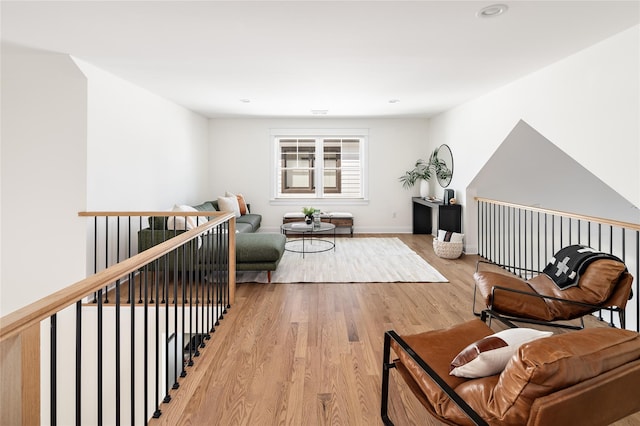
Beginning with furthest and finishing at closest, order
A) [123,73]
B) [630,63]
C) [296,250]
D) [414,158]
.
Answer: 1. [414,158]
2. [296,250]
3. [123,73]
4. [630,63]

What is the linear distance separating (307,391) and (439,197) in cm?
570

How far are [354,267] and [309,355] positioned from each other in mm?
2465

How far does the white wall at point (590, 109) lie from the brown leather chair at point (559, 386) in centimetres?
233

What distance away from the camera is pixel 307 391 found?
2.08 metres

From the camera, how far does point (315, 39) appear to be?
3.12 metres

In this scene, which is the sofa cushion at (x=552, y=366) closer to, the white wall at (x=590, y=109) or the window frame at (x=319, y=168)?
the white wall at (x=590, y=109)

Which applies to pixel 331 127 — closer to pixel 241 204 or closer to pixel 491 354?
Result: pixel 241 204

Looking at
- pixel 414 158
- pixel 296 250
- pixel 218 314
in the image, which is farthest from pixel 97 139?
pixel 414 158

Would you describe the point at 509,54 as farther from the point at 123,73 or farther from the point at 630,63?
the point at 123,73

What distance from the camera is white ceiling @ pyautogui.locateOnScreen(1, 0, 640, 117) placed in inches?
102

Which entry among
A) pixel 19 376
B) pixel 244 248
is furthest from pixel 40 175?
pixel 19 376

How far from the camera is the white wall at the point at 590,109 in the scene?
2.89 metres

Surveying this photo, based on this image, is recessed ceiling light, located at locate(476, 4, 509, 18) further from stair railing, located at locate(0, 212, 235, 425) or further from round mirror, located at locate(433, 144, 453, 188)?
round mirror, located at locate(433, 144, 453, 188)

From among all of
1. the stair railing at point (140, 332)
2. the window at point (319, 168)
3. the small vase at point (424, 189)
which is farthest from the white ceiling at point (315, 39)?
the window at point (319, 168)
